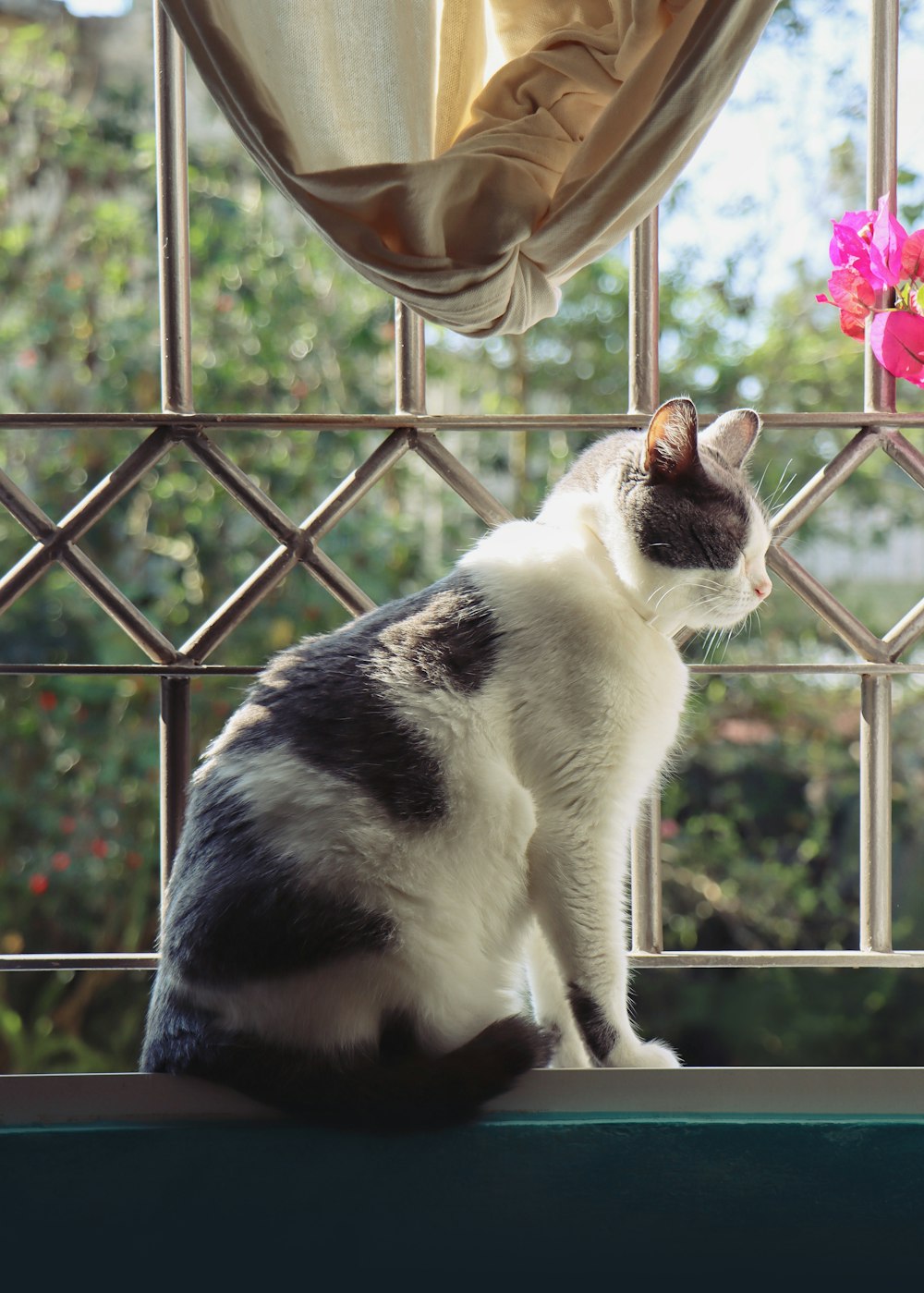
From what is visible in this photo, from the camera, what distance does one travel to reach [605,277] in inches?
114

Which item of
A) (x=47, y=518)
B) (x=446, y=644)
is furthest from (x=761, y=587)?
(x=47, y=518)

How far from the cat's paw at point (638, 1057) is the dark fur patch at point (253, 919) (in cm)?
27

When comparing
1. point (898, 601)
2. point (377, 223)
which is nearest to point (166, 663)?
point (377, 223)

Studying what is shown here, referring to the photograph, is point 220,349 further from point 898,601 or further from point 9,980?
point 898,601

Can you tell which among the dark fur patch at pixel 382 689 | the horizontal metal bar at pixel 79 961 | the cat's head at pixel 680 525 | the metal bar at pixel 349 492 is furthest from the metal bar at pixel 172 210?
the horizontal metal bar at pixel 79 961

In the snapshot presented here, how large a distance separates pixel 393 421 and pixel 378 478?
7 cm

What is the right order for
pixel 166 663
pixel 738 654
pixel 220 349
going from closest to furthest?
pixel 166 663 → pixel 220 349 → pixel 738 654

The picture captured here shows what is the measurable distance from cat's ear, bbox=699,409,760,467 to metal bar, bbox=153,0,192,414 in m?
0.62

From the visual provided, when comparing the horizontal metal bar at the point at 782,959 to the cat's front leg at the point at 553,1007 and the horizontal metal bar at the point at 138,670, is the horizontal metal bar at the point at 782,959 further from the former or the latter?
the horizontal metal bar at the point at 138,670

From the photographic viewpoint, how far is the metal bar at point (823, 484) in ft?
4.25

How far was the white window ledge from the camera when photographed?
3.33ft

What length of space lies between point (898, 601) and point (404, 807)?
8.69ft

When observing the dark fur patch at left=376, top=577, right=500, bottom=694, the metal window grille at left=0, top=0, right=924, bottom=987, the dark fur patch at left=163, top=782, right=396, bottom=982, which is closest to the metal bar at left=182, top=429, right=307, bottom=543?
the metal window grille at left=0, top=0, right=924, bottom=987

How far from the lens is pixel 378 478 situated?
52.2 inches
